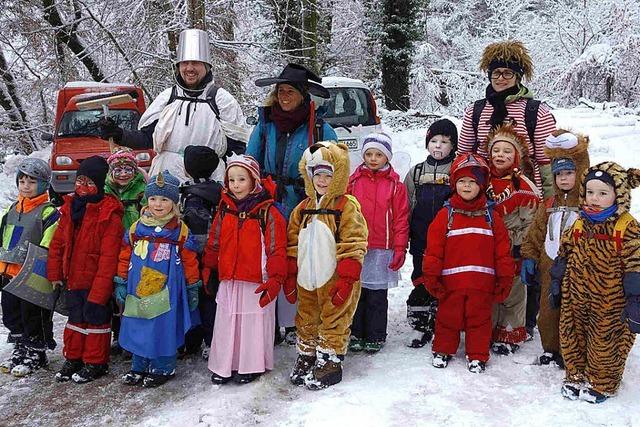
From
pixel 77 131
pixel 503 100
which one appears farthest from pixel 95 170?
pixel 77 131

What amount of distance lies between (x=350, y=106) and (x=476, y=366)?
6999mm

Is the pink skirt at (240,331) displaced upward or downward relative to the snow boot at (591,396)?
upward

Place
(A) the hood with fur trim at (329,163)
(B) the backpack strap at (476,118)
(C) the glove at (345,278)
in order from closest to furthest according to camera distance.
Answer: (C) the glove at (345,278) → (A) the hood with fur trim at (329,163) → (B) the backpack strap at (476,118)

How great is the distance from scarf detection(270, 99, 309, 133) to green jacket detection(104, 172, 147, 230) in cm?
118

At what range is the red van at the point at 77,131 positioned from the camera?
9.95 meters

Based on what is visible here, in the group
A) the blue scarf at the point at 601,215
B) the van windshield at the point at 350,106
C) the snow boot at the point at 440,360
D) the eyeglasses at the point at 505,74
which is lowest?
the snow boot at the point at 440,360

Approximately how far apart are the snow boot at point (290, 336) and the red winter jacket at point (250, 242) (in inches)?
41.9

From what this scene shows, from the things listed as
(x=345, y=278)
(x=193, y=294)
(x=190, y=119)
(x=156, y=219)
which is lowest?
(x=193, y=294)

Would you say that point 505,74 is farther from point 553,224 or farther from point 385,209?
point 385,209

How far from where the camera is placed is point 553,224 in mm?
4379

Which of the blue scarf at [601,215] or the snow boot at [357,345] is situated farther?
the snow boot at [357,345]

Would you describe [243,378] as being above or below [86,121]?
below

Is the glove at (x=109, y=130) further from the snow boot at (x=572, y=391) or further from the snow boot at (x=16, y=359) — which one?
the snow boot at (x=572, y=391)

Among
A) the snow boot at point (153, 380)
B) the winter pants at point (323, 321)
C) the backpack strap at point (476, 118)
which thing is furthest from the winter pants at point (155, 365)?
the backpack strap at point (476, 118)
